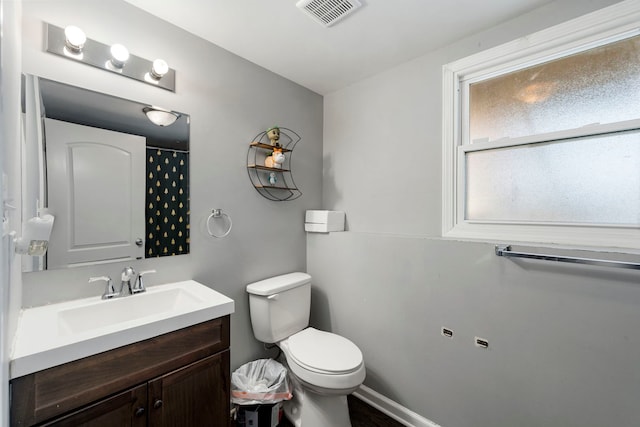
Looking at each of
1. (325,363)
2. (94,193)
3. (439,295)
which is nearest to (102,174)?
(94,193)

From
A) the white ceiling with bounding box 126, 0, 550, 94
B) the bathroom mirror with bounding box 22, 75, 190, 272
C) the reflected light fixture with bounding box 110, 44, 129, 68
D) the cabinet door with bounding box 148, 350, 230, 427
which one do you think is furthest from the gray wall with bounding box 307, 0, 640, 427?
the reflected light fixture with bounding box 110, 44, 129, 68

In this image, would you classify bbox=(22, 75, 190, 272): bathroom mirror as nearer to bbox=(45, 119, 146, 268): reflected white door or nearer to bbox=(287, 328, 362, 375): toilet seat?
bbox=(45, 119, 146, 268): reflected white door

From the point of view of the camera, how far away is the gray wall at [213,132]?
1.20m

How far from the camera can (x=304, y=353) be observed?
1.56 metres

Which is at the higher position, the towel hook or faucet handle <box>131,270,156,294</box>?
the towel hook

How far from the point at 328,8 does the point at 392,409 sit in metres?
2.37

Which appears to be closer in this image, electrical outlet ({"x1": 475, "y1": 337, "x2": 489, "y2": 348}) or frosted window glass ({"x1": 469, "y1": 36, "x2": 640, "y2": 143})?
frosted window glass ({"x1": 469, "y1": 36, "x2": 640, "y2": 143})

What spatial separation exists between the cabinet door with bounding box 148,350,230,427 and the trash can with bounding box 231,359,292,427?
10.5 inches

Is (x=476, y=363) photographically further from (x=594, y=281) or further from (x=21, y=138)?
(x=21, y=138)

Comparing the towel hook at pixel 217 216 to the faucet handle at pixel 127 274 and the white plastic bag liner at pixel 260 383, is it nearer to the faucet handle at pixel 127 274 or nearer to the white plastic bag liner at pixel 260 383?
the faucet handle at pixel 127 274

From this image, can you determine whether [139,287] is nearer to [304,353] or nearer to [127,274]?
[127,274]

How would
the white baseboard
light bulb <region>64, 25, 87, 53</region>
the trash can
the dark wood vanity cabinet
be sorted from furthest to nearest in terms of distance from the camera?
the white baseboard
the trash can
light bulb <region>64, 25, 87, 53</region>
the dark wood vanity cabinet

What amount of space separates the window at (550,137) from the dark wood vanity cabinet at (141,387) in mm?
1472

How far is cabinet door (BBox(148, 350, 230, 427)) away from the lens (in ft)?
3.46
